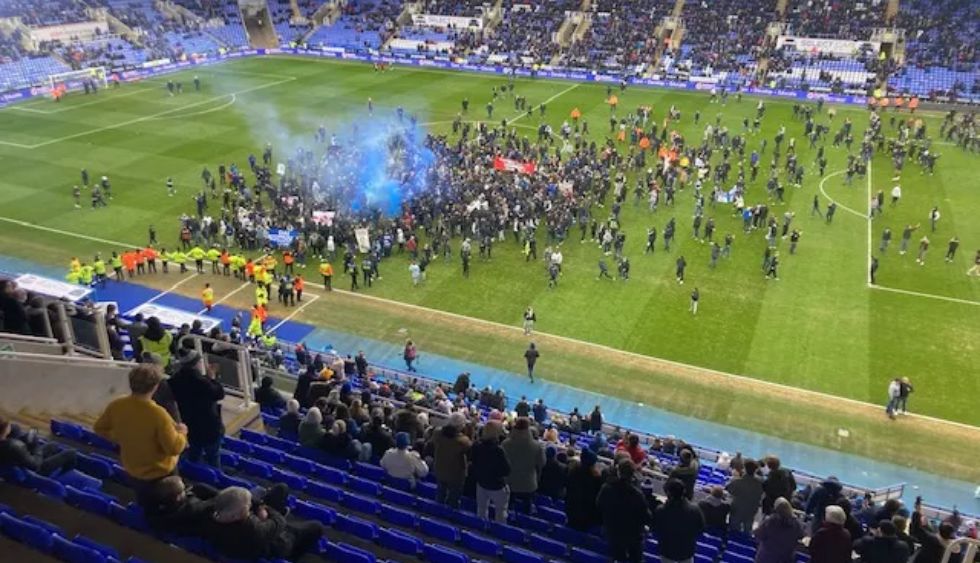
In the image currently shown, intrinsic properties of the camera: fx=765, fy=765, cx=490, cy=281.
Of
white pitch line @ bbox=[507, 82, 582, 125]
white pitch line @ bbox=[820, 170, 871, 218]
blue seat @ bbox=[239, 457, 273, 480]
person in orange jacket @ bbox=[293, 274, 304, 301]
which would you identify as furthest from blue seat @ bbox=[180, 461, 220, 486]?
white pitch line @ bbox=[507, 82, 582, 125]

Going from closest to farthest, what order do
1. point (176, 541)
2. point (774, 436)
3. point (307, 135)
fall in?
point (176, 541) → point (774, 436) → point (307, 135)

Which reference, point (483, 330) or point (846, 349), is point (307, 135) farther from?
point (846, 349)

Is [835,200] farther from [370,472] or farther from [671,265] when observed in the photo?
[370,472]

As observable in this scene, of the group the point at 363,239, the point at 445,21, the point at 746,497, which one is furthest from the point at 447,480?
the point at 445,21

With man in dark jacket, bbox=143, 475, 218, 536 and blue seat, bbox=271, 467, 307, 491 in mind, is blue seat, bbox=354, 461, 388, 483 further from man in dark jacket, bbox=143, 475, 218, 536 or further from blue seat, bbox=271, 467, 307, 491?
man in dark jacket, bbox=143, 475, 218, 536

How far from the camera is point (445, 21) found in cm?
7494

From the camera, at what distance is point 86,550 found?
721 cm

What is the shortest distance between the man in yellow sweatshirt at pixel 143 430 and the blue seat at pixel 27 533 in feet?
3.10

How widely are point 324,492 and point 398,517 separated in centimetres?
112

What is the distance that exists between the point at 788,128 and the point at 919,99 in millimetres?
12619

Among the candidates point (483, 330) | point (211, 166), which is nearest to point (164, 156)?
point (211, 166)

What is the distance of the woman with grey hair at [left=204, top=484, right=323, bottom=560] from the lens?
6.98 meters

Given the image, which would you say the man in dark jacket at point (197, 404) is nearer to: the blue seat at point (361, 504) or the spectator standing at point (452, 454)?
the blue seat at point (361, 504)

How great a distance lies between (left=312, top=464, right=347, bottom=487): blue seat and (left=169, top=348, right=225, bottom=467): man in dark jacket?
1.92 meters
